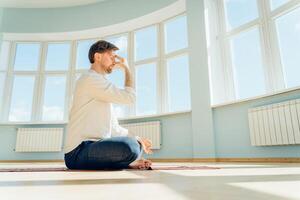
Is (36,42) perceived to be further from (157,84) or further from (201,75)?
(201,75)

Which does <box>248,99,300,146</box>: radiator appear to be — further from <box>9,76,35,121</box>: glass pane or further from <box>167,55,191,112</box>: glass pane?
<box>9,76,35,121</box>: glass pane

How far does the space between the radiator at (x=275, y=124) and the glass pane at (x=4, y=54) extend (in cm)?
505

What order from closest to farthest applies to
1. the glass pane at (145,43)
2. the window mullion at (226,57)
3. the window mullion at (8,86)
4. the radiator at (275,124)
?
the radiator at (275,124), the window mullion at (226,57), the glass pane at (145,43), the window mullion at (8,86)

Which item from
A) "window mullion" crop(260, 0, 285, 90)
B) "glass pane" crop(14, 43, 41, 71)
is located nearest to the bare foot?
"window mullion" crop(260, 0, 285, 90)

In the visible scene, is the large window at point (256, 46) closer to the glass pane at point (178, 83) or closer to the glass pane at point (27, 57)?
the glass pane at point (178, 83)

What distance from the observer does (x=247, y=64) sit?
356 cm

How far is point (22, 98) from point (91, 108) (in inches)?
177

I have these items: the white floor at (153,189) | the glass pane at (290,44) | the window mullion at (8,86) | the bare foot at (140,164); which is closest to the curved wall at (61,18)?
the window mullion at (8,86)

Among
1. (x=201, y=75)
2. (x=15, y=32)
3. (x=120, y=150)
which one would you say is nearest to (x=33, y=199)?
(x=120, y=150)

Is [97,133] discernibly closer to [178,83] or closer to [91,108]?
[91,108]

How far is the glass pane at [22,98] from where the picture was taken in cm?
525

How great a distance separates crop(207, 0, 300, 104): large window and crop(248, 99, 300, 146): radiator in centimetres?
32

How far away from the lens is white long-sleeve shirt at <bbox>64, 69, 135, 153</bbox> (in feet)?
4.93

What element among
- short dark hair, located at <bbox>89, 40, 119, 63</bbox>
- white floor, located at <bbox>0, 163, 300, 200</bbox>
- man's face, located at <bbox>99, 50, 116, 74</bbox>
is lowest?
white floor, located at <bbox>0, 163, 300, 200</bbox>
